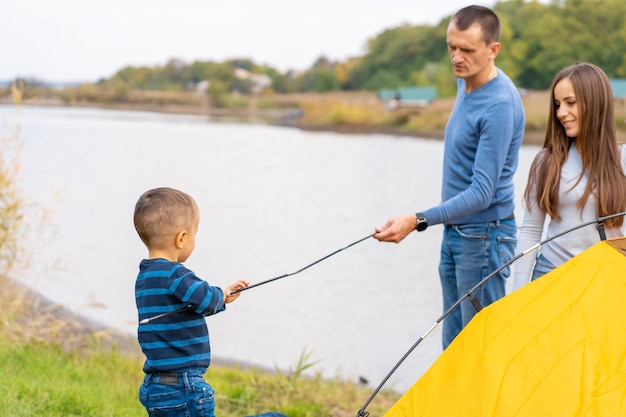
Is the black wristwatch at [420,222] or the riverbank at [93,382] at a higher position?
the black wristwatch at [420,222]

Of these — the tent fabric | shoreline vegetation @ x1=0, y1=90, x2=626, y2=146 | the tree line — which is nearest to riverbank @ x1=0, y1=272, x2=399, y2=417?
shoreline vegetation @ x1=0, y1=90, x2=626, y2=146

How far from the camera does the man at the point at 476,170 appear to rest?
10.1ft

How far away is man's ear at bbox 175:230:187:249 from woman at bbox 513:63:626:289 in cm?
121

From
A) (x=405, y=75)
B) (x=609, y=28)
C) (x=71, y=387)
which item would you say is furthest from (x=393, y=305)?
(x=405, y=75)

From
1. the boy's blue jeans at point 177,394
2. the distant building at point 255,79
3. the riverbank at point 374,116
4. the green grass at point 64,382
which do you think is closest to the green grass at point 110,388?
the green grass at point 64,382

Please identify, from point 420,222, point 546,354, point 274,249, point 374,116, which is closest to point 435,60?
point 374,116

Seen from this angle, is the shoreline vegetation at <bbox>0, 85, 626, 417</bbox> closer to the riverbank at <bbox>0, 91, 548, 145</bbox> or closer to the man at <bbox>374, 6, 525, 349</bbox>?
the man at <bbox>374, 6, 525, 349</bbox>

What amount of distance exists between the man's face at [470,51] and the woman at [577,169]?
1.07 ft

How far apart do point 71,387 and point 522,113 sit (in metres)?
2.50

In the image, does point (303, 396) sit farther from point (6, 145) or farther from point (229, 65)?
point (229, 65)

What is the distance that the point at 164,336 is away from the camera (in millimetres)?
2307

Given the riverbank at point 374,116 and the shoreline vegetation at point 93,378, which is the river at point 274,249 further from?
the riverbank at point 374,116

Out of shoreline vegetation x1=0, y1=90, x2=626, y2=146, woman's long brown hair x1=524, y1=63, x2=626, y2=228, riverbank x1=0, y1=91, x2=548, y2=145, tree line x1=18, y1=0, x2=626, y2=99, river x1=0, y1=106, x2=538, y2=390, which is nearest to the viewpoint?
woman's long brown hair x1=524, y1=63, x2=626, y2=228

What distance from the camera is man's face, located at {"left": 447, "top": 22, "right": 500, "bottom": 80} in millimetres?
3111
